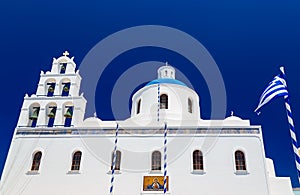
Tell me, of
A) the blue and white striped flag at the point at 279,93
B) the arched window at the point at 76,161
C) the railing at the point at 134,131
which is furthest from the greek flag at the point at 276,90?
the arched window at the point at 76,161

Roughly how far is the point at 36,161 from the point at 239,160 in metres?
11.8

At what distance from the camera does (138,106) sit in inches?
823

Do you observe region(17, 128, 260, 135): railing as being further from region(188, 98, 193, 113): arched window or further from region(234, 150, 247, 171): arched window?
region(188, 98, 193, 113): arched window

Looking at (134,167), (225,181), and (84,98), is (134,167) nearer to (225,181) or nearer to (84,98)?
(225,181)

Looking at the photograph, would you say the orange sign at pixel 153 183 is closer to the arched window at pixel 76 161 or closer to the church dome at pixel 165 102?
the arched window at pixel 76 161

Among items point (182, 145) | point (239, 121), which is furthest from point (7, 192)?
point (239, 121)

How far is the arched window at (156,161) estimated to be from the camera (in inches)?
597

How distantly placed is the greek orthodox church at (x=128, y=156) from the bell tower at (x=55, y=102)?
0.06 meters

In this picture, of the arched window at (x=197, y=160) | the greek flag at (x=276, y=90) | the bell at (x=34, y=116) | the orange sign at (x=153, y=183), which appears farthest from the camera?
the bell at (x=34, y=116)

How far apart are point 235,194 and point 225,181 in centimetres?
79

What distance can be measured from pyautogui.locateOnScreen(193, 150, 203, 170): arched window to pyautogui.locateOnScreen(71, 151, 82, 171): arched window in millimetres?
6655

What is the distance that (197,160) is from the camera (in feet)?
50.1

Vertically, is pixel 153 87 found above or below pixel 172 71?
below

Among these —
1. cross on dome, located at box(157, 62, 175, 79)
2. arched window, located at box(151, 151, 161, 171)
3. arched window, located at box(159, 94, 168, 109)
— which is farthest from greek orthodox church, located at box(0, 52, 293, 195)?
cross on dome, located at box(157, 62, 175, 79)
